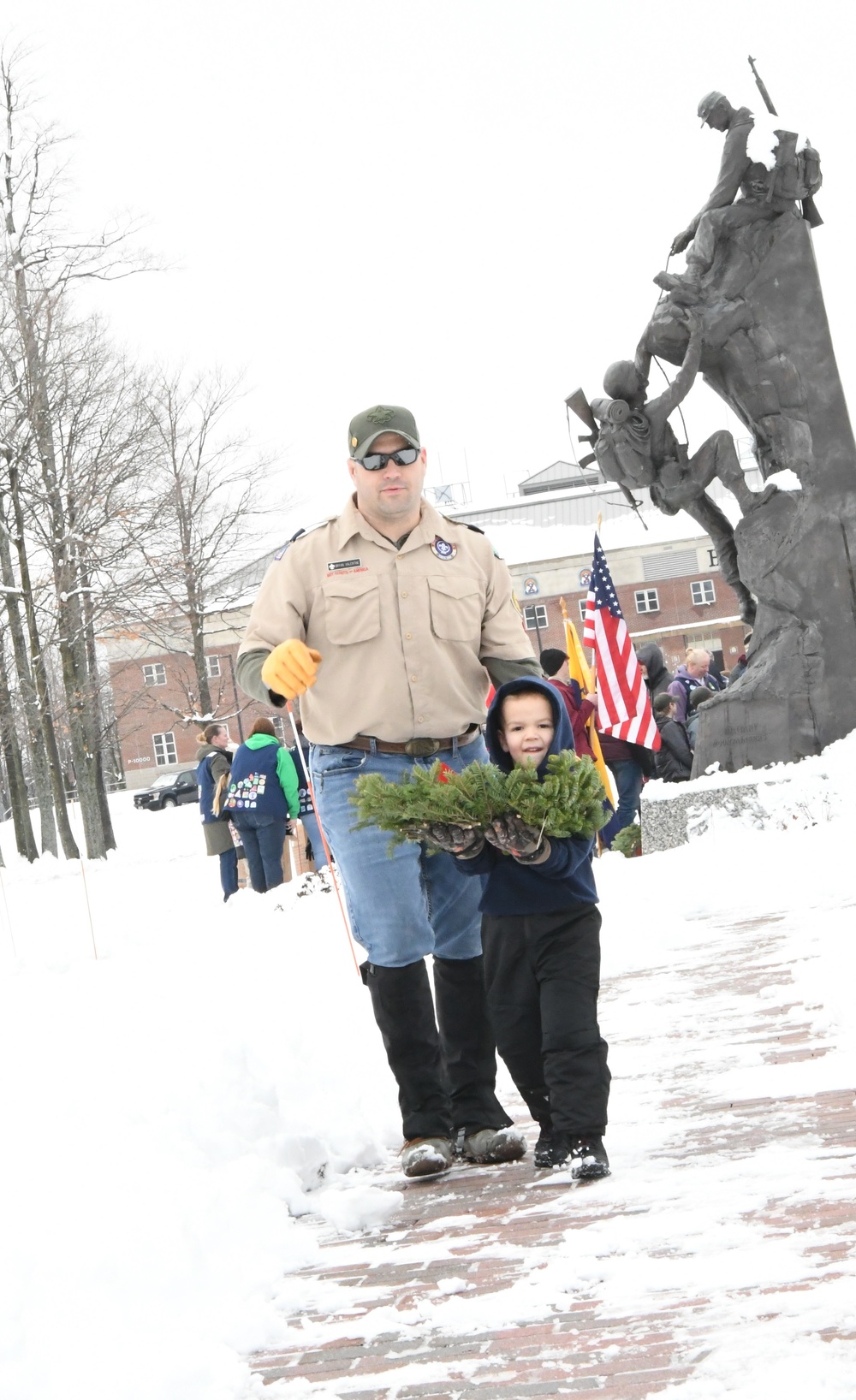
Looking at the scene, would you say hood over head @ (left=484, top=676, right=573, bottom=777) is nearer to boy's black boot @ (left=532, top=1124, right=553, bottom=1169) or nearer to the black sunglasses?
the black sunglasses

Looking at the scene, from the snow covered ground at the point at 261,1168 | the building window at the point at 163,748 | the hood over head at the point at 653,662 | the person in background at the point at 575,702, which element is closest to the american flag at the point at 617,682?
the person in background at the point at 575,702

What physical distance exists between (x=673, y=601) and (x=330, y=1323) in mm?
62942

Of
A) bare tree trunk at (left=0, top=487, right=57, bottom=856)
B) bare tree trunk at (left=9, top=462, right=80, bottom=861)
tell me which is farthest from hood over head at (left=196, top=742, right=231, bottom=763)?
bare tree trunk at (left=0, top=487, right=57, bottom=856)

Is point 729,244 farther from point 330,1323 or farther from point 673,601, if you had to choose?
point 673,601

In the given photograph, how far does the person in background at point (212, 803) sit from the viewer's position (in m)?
14.1

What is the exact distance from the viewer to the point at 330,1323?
2865 mm

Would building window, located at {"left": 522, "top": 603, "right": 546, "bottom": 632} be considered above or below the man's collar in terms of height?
above

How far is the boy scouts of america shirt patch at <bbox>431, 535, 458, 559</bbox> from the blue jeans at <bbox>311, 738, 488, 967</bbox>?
0.57m

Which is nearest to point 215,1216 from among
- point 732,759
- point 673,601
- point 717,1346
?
point 717,1346

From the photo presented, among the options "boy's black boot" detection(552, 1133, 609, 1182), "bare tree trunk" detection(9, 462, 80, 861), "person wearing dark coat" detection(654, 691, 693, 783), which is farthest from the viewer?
"bare tree trunk" detection(9, 462, 80, 861)

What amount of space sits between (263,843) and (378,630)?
8753mm

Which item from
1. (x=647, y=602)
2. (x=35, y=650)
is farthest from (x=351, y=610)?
(x=647, y=602)

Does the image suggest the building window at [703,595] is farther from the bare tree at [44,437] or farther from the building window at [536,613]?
the bare tree at [44,437]

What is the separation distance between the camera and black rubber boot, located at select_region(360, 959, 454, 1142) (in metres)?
4.13
